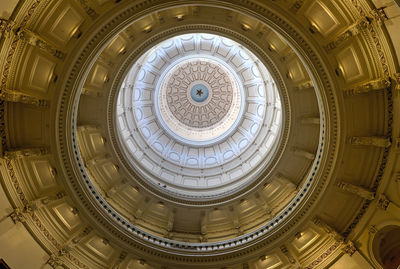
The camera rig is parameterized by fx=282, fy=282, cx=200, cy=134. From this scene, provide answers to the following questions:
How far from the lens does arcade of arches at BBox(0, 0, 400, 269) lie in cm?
1197

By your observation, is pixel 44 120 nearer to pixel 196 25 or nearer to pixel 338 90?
pixel 196 25

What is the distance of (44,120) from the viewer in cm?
1359

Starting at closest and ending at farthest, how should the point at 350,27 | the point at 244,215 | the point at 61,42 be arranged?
the point at 350,27 < the point at 61,42 < the point at 244,215

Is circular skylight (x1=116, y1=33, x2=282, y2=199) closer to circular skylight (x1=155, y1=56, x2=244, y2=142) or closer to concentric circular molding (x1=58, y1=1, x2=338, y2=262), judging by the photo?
circular skylight (x1=155, y1=56, x2=244, y2=142)

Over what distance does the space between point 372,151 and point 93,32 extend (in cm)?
1443

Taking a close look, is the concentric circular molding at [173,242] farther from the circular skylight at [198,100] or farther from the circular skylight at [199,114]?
the circular skylight at [198,100]

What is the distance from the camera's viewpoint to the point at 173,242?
16.3 m

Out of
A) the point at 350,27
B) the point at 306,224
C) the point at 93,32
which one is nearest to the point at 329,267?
the point at 306,224

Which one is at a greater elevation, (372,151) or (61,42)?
(61,42)

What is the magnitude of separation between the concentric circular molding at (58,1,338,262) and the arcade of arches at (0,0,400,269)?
67mm

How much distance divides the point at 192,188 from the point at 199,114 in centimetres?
990

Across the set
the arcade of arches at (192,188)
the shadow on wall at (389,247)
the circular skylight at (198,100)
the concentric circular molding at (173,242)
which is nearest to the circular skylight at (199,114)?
the circular skylight at (198,100)

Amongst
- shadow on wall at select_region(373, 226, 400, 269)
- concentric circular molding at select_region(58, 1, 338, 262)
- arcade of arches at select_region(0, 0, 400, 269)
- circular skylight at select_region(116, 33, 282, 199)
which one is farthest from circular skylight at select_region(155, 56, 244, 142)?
shadow on wall at select_region(373, 226, 400, 269)

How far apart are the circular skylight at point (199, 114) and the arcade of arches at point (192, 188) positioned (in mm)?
1025
